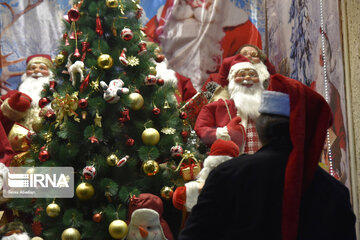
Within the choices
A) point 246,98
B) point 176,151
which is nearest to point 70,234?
point 176,151

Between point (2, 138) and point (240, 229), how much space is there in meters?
3.43

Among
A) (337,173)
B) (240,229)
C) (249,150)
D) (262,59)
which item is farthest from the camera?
(262,59)

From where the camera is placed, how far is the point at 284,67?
19.1 feet

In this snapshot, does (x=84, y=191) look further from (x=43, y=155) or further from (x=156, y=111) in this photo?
(x=156, y=111)

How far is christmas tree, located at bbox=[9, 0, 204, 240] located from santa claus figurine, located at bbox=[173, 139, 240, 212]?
1.31ft

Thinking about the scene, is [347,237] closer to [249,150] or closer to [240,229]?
[240,229]

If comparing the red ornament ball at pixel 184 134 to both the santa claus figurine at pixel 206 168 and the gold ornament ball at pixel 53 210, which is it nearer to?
the santa claus figurine at pixel 206 168

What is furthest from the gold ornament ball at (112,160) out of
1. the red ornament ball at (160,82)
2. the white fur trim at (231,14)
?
the white fur trim at (231,14)

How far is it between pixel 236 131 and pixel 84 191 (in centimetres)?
140

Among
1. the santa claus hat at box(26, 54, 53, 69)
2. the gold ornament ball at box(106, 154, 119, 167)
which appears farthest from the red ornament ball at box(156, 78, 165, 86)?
the santa claus hat at box(26, 54, 53, 69)

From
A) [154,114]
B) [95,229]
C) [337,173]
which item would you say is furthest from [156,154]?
[337,173]

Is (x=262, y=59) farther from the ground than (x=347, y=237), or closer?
farther from the ground

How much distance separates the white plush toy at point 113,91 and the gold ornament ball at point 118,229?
99 cm

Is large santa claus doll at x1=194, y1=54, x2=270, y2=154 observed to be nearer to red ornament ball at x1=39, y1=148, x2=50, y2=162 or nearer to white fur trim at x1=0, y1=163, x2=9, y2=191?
red ornament ball at x1=39, y1=148, x2=50, y2=162
